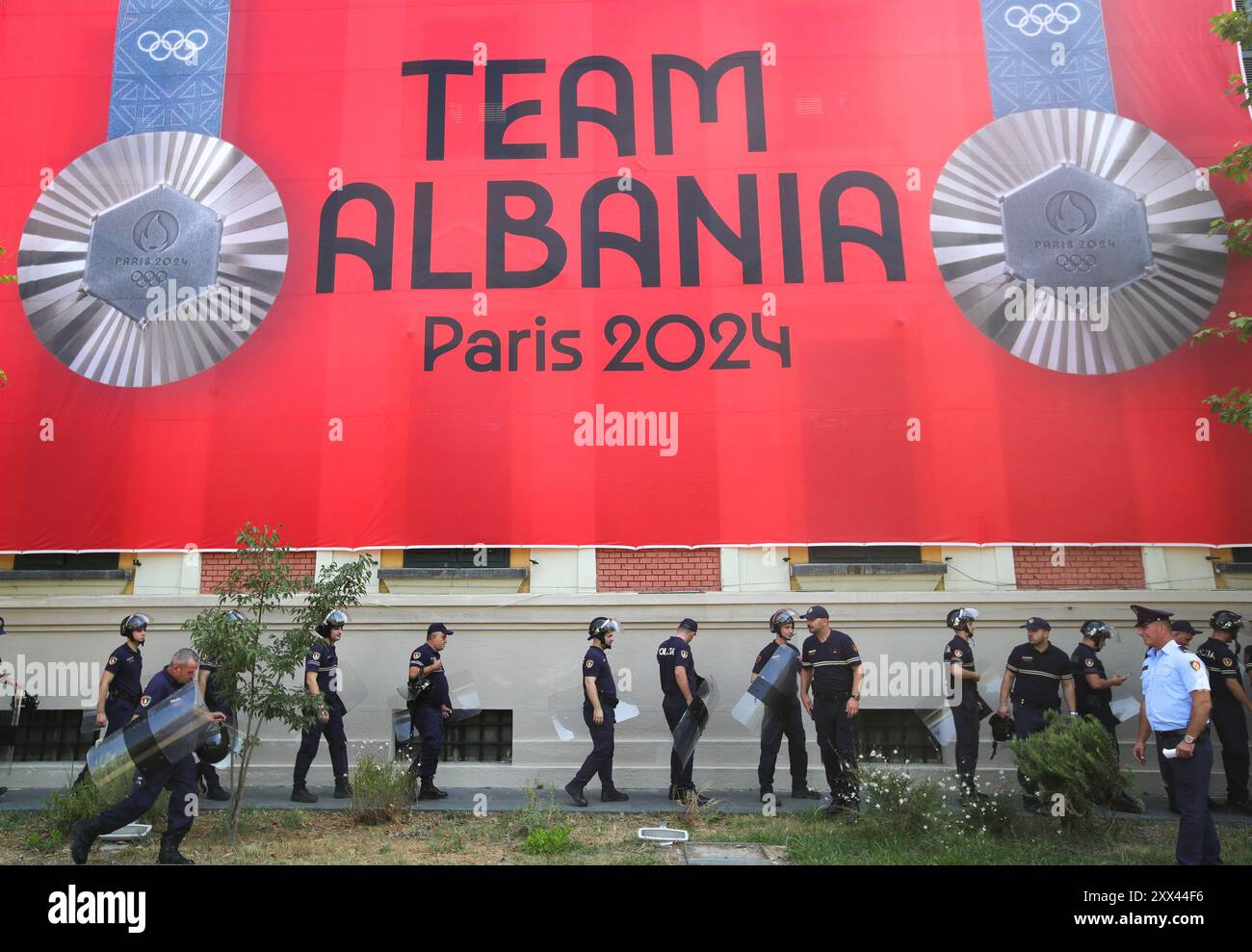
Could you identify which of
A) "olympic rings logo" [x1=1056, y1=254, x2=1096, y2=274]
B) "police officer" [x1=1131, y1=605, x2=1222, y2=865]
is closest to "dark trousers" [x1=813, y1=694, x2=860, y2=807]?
"police officer" [x1=1131, y1=605, x2=1222, y2=865]

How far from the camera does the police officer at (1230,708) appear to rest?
8.66 metres

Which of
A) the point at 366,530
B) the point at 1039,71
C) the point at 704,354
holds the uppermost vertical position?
the point at 1039,71

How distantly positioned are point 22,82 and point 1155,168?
1514cm

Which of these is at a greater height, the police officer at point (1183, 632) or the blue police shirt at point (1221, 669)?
the police officer at point (1183, 632)

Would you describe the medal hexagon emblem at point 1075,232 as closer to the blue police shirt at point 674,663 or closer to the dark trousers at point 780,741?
the dark trousers at point 780,741

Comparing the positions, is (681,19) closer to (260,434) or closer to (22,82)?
(260,434)

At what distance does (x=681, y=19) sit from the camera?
11.4m

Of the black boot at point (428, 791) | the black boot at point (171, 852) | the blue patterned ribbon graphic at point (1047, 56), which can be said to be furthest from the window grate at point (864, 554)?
the black boot at point (171, 852)

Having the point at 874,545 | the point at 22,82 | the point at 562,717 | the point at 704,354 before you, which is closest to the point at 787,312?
the point at 704,354

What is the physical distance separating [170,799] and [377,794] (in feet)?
5.99

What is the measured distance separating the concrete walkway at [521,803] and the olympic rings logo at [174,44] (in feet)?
31.2

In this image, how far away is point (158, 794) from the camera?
640 centimetres

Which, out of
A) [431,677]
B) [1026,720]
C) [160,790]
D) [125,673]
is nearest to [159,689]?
[160,790]

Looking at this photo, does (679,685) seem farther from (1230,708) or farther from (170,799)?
(1230,708)
